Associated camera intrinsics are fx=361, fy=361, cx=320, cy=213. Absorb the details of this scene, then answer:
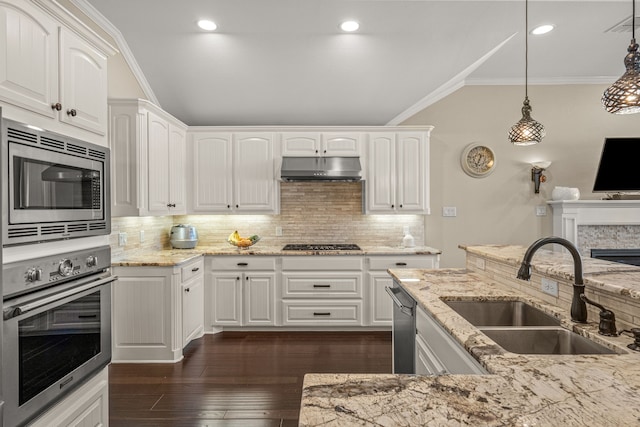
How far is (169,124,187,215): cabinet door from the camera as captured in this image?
3.72 meters

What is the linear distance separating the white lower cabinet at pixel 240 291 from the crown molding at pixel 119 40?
1.95 meters

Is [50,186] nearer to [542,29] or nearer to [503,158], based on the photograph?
[542,29]

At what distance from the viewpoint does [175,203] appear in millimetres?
3797

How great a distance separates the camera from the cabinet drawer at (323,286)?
153 inches

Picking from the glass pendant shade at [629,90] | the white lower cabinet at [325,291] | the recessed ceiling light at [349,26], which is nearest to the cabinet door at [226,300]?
the white lower cabinet at [325,291]

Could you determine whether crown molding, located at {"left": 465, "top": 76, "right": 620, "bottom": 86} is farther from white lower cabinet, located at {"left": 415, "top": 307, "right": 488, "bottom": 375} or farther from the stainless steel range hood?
white lower cabinet, located at {"left": 415, "top": 307, "right": 488, "bottom": 375}

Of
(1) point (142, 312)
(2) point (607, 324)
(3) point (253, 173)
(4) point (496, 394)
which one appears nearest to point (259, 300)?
(1) point (142, 312)

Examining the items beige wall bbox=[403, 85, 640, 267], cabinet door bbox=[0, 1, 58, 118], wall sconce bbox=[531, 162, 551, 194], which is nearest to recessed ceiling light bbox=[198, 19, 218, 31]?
cabinet door bbox=[0, 1, 58, 118]

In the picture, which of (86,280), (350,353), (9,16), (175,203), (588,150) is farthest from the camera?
(588,150)

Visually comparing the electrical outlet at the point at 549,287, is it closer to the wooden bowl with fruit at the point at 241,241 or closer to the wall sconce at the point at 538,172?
the wooden bowl with fruit at the point at 241,241

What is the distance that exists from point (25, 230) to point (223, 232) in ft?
10.2

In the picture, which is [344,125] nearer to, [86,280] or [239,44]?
[239,44]

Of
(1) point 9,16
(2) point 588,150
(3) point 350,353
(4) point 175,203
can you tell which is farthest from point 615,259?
(1) point 9,16

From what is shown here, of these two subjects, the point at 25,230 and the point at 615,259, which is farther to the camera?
the point at 615,259
